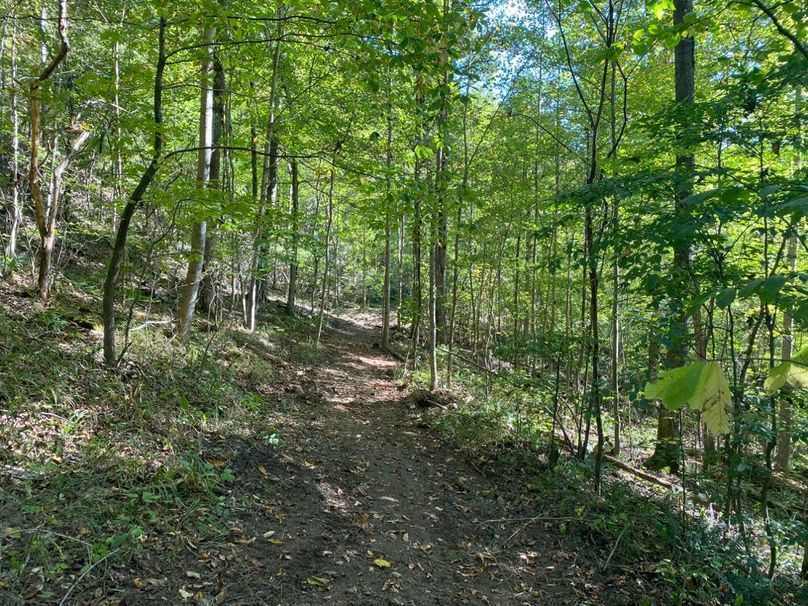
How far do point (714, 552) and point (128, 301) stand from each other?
9043mm

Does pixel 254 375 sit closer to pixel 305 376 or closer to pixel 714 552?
pixel 305 376

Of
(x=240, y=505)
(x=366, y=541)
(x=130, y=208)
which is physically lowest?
(x=366, y=541)

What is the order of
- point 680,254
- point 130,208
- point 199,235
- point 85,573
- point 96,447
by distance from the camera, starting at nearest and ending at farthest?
point 85,573
point 96,447
point 680,254
point 130,208
point 199,235

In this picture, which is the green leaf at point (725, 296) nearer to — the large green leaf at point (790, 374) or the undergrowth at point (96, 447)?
the large green leaf at point (790, 374)

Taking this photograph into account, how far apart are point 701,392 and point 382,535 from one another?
3770mm

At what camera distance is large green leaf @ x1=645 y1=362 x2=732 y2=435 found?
3.46 feet

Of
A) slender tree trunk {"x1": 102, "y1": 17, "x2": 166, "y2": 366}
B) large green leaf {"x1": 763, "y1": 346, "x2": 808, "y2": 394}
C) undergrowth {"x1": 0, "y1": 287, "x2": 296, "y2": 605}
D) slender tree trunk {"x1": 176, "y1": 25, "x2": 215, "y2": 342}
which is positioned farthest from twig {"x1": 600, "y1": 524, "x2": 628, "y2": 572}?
slender tree trunk {"x1": 176, "y1": 25, "x2": 215, "y2": 342}

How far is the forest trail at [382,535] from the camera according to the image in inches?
132

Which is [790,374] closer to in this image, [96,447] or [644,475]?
[96,447]

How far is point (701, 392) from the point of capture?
3.47ft

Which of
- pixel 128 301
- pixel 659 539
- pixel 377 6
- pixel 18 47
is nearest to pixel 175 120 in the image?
pixel 18 47

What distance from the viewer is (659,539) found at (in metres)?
4.51

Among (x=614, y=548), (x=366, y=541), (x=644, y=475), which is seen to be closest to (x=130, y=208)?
(x=366, y=541)

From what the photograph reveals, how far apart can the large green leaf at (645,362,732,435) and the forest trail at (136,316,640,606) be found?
300cm
